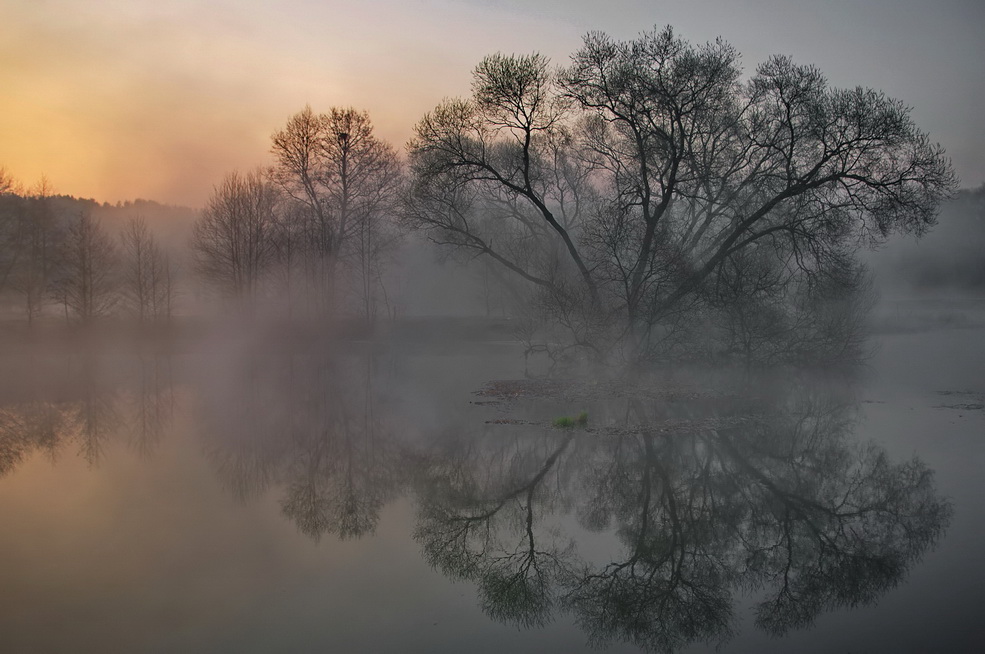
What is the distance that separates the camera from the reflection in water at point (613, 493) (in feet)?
19.0

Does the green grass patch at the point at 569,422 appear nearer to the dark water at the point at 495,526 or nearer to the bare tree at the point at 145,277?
the dark water at the point at 495,526

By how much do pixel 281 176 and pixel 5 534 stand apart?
34.2 meters

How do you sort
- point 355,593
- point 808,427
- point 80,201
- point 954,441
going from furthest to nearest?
1. point 80,201
2. point 808,427
3. point 954,441
4. point 355,593

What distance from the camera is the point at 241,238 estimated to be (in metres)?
40.9

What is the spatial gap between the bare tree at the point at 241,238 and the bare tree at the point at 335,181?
2.91 m

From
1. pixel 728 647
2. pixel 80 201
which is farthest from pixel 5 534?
pixel 80 201

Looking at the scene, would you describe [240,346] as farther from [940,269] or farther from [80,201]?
[940,269]

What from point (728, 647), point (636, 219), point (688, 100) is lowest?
point (728, 647)

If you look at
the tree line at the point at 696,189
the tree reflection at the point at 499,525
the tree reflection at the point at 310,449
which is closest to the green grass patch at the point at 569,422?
the tree reflection at the point at 499,525

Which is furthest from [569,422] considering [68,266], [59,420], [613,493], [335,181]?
[68,266]

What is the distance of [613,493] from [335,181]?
33320 mm

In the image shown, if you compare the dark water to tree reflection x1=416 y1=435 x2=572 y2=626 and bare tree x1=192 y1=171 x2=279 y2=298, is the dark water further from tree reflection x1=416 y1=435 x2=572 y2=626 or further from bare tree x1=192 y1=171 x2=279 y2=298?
bare tree x1=192 y1=171 x2=279 y2=298

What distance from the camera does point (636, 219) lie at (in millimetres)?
20719

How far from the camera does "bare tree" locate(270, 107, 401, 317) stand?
3816 centimetres
